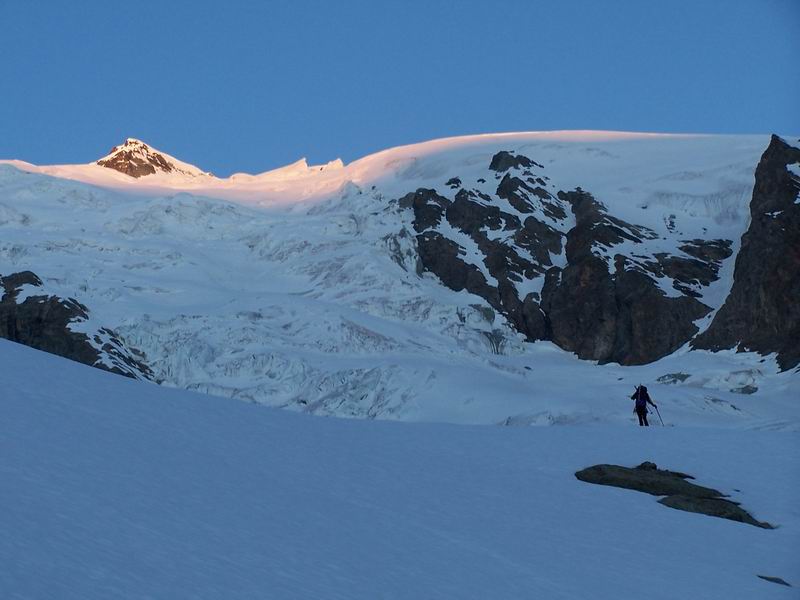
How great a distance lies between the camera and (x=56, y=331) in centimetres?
8469

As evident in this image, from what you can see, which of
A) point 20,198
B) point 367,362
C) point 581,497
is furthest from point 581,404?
point 20,198

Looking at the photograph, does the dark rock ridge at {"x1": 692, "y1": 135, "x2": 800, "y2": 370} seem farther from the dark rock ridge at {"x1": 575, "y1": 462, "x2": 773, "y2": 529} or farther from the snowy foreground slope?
the snowy foreground slope

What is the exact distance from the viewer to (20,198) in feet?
371

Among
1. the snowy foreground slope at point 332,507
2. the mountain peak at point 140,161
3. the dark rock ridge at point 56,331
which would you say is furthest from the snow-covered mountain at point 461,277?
the snowy foreground slope at point 332,507

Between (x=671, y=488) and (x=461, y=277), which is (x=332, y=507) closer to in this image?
(x=671, y=488)

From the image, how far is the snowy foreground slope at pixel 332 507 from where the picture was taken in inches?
479

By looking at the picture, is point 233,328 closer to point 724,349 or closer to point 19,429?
point 724,349

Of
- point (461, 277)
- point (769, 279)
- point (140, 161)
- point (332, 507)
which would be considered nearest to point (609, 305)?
point (461, 277)

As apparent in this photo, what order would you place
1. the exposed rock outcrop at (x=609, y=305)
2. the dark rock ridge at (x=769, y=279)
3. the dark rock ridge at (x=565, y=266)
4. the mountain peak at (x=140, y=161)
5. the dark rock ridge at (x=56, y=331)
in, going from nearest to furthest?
the dark rock ridge at (x=56, y=331), the dark rock ridge at (x=769, y=279), the exposed rock outcrop at (x=609, y=305), the dark rock ridge at (x=565, y=266), the mountain peak at (x=140, y=161)

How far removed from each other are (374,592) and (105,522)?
10.3ft

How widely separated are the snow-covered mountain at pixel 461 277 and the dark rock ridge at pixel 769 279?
0.18m

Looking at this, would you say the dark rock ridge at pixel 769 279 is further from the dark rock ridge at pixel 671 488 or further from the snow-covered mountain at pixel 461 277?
the dark rock ridge at pixel 671 488

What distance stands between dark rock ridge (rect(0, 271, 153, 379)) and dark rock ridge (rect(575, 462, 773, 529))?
58.9 metres

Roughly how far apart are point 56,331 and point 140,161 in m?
72.2
